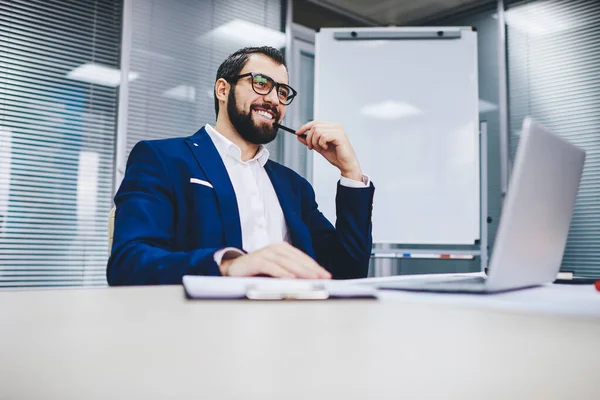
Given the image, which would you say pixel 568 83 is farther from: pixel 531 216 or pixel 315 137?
pixel 531 216

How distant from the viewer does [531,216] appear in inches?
24.9

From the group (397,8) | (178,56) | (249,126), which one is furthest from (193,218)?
(397,8)

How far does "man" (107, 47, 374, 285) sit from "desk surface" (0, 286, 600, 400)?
0.43 metres

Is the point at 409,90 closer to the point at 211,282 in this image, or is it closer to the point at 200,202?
the point at 200,202

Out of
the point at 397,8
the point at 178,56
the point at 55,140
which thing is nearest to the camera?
the point at 55,140

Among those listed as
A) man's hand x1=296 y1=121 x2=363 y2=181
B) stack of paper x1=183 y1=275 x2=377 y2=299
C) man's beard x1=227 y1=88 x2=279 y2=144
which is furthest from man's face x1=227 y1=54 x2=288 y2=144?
stack of paper x1=183 y1=275 x2=377 y2=299

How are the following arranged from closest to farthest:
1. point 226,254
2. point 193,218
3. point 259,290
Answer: point 259,290
point 226,254
point 193,218

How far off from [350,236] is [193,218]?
0.50 m

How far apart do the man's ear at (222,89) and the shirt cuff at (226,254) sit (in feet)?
3.44

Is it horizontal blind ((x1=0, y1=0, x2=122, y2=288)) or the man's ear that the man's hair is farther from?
horizontal blind ((x1=0, y1=0, x2=122, y2=288))

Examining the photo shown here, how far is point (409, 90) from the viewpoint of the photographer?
322 centimetres

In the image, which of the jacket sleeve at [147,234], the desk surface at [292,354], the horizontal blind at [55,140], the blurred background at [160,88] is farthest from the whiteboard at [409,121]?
the desk surface at [292,354]

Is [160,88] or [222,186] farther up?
[160,88]

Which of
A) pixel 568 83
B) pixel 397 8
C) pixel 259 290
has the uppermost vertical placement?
pixel 397 8
